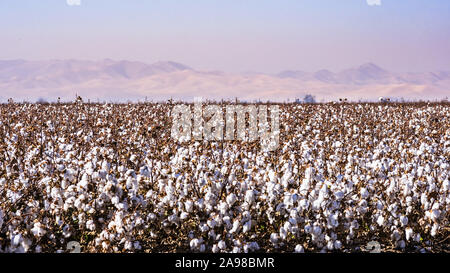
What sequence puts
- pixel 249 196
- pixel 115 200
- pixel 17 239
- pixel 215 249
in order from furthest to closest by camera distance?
pixel 249 196
pixel 115 200
pixel 215 249
pixel 17 239

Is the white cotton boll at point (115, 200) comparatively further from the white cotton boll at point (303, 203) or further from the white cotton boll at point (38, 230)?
the white cotton boll at point (303, 203)

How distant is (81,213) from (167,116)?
49.4ft

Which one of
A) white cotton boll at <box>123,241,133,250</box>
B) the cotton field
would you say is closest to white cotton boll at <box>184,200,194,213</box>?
the cotton field

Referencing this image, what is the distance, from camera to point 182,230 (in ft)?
24.4

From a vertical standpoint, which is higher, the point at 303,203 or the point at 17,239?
the point at 303,203

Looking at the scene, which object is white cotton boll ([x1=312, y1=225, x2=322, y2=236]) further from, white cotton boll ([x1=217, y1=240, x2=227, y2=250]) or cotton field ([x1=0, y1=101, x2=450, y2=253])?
white cotton boll ([x1=217, y1=240, x2=227, y2=250])

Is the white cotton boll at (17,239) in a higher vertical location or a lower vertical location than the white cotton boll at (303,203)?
lower

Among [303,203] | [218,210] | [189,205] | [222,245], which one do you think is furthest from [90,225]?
[303,203]

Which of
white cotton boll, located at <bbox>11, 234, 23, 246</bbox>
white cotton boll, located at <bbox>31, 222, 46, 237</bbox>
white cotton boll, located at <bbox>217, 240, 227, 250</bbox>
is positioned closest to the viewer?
white cotton boll, located at <bbox>11, 234, 23, 246</bbox>

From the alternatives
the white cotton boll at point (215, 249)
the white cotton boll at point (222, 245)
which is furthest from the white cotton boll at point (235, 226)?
the white cotton boll at point (215, 249)

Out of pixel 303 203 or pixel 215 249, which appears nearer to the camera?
pixel 215 249

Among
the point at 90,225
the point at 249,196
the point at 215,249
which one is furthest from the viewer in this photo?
the point at 90,225

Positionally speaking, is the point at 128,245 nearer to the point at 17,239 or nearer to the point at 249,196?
the point at 17,239

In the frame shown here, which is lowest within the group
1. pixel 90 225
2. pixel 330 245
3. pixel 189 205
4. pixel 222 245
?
pixel 330 245
